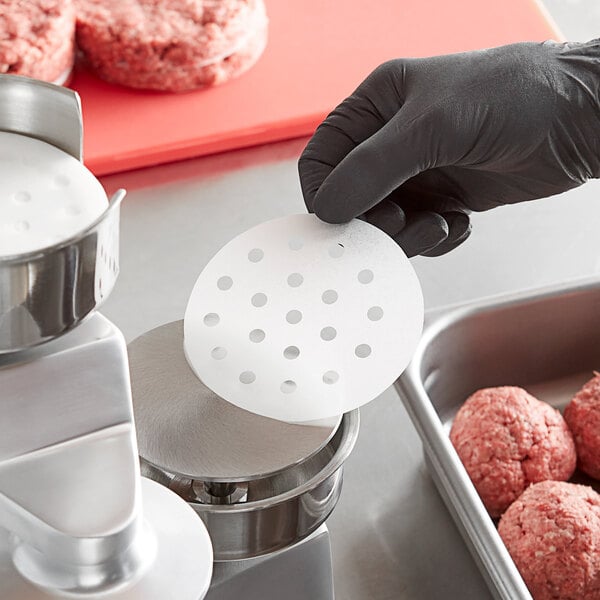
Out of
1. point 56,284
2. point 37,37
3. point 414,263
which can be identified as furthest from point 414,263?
point 56,284

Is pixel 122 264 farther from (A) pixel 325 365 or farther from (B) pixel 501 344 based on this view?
(A) pixel 325 365

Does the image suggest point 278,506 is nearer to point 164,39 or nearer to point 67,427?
point 67,427

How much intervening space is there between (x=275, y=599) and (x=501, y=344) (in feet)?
1.58

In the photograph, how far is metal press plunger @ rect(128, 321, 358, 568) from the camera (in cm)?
64

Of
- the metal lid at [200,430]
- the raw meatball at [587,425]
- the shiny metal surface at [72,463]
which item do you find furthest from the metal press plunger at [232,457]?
the raw meatball at [587,425]

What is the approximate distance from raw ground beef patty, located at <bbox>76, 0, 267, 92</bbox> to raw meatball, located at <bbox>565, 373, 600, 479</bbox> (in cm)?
71


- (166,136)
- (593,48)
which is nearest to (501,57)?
(593,48)

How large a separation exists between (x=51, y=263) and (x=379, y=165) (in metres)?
0.48

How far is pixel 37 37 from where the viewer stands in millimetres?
1364

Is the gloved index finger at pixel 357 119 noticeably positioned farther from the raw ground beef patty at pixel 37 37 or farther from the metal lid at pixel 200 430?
the raw ground beef patty at pixel 37 37

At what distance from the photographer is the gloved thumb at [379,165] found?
2.52 feet

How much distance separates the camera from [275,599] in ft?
2.43

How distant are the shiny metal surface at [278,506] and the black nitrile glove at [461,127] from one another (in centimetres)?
23

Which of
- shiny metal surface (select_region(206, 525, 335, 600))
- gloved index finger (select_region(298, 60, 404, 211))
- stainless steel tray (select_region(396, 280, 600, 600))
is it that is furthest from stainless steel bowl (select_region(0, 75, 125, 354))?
stainless steel tray (select_region(396, 280, 600, 600))
